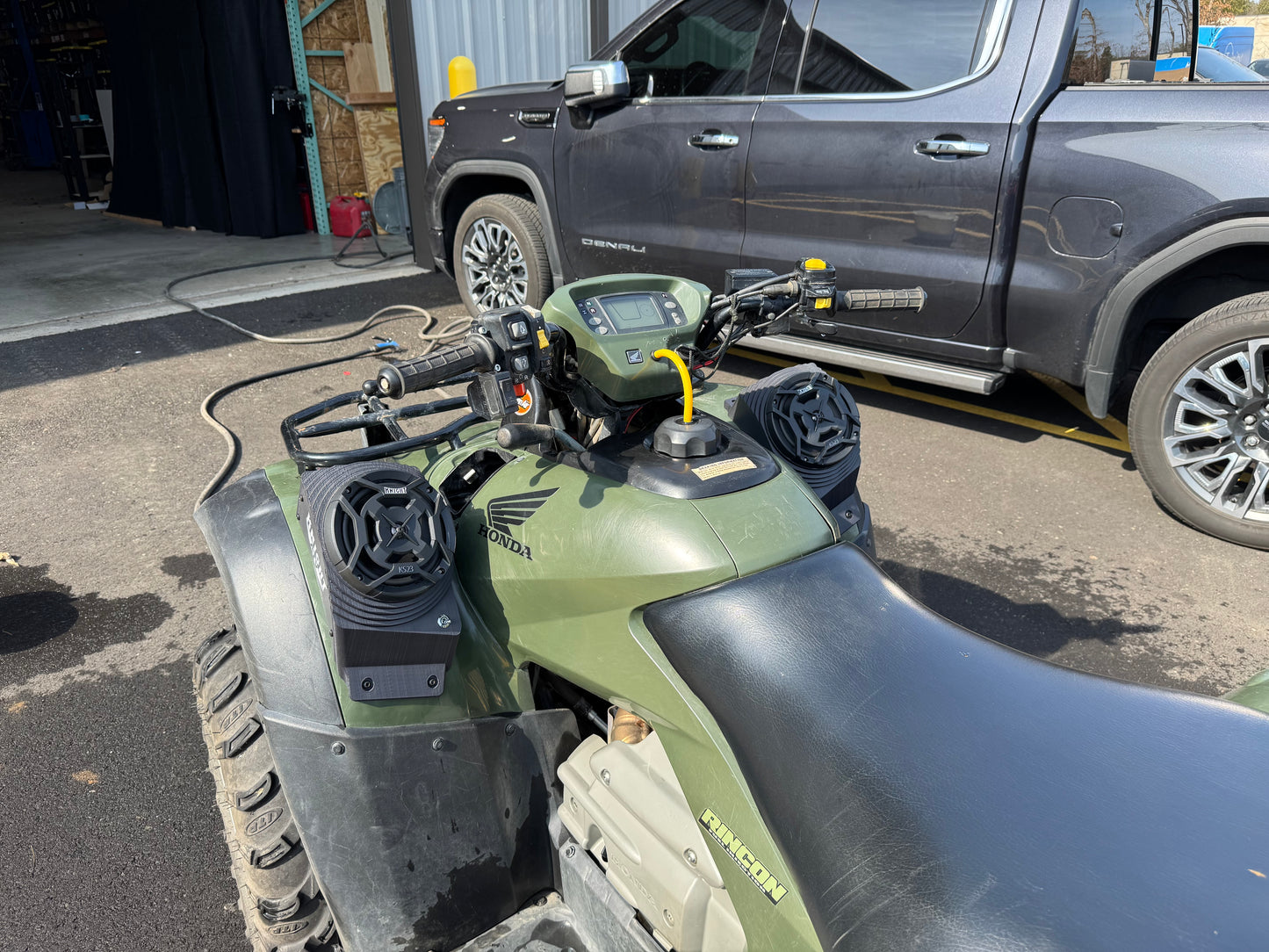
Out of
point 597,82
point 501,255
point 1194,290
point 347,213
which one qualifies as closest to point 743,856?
point 1194,290

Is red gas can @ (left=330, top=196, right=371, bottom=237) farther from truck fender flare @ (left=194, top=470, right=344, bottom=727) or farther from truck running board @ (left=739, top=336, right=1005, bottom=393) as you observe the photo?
truck fender flare @ (left=194, top=470, right=344, bottom=727)

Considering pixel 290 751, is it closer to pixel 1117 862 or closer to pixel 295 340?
pixel 1117 862

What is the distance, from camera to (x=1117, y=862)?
101cm

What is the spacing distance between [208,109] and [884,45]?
26.9 feet

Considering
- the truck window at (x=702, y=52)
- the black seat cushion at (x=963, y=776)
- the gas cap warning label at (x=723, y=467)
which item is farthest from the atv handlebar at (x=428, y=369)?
the truck window at (x=702, y=52)

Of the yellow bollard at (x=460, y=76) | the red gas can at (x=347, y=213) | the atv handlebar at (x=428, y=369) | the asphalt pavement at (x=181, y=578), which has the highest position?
the yellow bollard at (x=460, y=76)

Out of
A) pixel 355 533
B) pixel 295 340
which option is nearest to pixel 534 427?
pixel 355 533

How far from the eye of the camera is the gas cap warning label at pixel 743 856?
123cm

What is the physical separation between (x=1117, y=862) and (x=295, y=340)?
589 centimetres

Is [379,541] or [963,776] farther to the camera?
[379,541]

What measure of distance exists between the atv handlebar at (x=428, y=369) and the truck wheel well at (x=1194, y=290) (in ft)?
11.0

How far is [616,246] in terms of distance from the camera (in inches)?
211

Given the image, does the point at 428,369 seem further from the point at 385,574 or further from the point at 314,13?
the point at 314,13

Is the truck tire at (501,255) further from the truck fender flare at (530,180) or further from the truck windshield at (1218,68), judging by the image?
the truck windshield at (1218,68)
